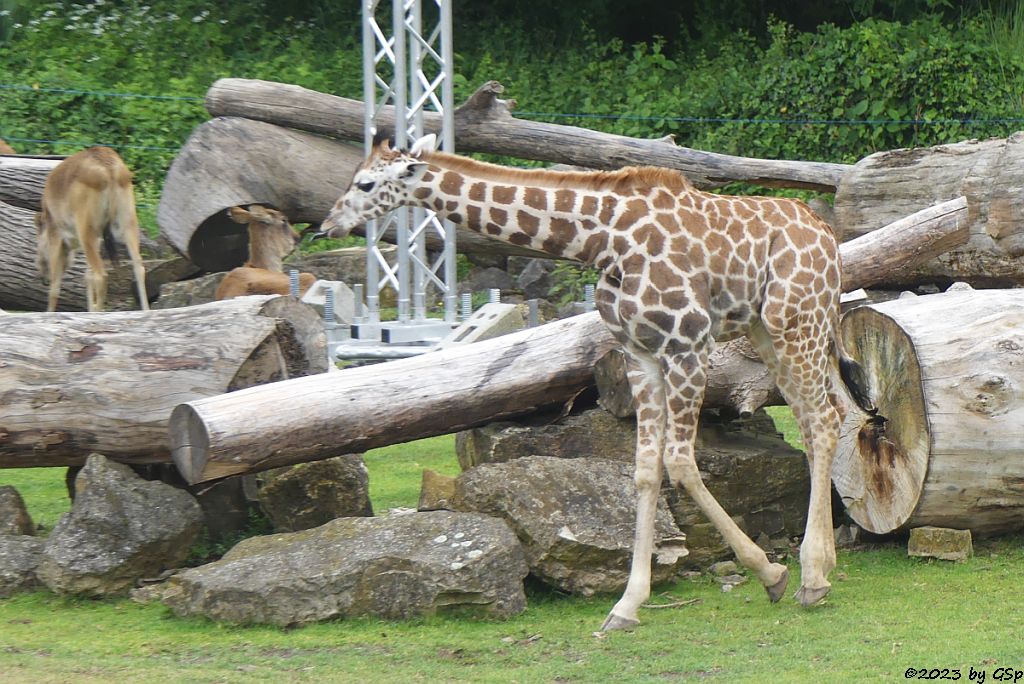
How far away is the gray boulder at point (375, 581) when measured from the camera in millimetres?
6168

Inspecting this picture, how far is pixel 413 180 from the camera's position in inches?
254

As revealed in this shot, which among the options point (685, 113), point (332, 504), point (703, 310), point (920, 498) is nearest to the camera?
point (703, 310)

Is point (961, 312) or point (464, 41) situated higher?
point (464, 41)

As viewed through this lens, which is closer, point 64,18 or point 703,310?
point 703,310

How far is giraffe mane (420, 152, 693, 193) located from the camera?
650 centimetres

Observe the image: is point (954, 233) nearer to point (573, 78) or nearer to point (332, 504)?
point (332, 504)

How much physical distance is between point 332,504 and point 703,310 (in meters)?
2.54

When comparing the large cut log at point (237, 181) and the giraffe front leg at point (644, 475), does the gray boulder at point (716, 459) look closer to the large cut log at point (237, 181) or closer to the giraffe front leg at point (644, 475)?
the giraffe front leg at point (644, 475)

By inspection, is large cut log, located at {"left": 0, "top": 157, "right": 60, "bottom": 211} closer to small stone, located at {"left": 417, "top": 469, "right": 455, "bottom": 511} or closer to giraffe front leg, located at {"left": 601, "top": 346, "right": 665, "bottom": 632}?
small stone, located at {"left": 417, "top": 469, "right": 455, "bottom": 511}

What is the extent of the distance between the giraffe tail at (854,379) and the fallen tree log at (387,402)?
0.60 m

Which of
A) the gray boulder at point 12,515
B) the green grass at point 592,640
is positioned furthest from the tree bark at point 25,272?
the green grass at point 592,640

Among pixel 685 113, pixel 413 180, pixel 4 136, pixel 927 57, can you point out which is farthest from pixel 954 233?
pixel 4 136

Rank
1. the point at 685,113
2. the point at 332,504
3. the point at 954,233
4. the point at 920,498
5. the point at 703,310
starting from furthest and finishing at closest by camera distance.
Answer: the point at 685,113
the point at 954,233
the point at 332,504
the point at 920,498
the point at 703,310

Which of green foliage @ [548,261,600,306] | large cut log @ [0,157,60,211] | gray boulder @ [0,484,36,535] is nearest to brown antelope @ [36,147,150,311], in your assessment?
large cut log @ [0,157,60,211]
